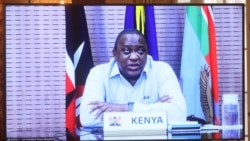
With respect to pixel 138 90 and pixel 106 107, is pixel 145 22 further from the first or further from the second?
pixel 106 107

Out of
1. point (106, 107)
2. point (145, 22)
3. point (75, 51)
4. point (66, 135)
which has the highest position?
point (145, 22)

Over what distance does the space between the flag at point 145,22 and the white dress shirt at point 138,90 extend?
3.5 inches

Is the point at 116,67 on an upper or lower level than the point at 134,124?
upper

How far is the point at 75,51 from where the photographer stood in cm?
334

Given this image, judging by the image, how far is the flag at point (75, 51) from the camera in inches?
131

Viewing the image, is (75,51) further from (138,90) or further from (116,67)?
(138,90)

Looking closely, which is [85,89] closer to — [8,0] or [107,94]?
[107,94]

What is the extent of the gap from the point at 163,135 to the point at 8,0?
170cm

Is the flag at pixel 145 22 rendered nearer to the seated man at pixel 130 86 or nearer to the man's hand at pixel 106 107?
the seated man at pixel 130 86

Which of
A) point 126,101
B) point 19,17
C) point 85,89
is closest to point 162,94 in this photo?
point 126,101

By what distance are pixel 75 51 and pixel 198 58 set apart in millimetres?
839

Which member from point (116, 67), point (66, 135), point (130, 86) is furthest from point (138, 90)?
point (66, 135)

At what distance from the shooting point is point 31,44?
333cm

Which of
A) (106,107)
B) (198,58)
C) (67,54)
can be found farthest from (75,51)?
(198,58)
